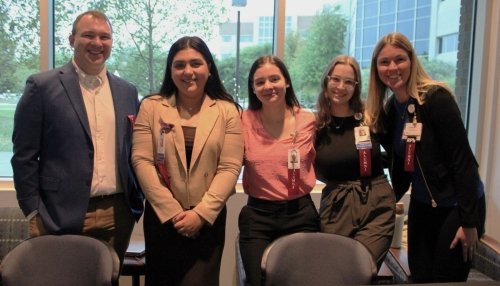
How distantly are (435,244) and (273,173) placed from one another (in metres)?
0.78

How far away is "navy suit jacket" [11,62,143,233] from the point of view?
1.92 m

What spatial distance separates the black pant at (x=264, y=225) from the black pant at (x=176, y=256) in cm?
16

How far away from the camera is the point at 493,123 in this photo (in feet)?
10.8

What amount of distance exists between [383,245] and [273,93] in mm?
842

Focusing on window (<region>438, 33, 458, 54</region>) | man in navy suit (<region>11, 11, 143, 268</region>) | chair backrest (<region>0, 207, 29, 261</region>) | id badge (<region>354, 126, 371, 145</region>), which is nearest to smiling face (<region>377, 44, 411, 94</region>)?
id badge (<region>354, 126, 371, 145</region>)

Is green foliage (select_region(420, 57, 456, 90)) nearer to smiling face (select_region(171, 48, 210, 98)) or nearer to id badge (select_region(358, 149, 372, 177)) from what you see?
id badge (select_region(358, 149, 372, 177))

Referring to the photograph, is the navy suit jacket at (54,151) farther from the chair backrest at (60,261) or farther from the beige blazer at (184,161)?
the beige blazer at (184,161)

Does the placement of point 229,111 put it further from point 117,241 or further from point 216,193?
point 117,241

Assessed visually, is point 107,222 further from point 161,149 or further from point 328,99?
point 328,99

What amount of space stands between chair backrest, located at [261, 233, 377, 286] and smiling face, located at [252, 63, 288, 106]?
614mm

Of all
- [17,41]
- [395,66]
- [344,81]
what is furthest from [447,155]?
[17,41]

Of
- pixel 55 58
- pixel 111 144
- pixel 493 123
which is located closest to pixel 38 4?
pixel 55 58

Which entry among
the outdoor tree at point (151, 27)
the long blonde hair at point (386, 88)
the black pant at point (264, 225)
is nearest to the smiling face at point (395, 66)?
the long blonde hair at point (386, 88)

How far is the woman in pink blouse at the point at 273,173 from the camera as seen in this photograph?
2.06 meters
